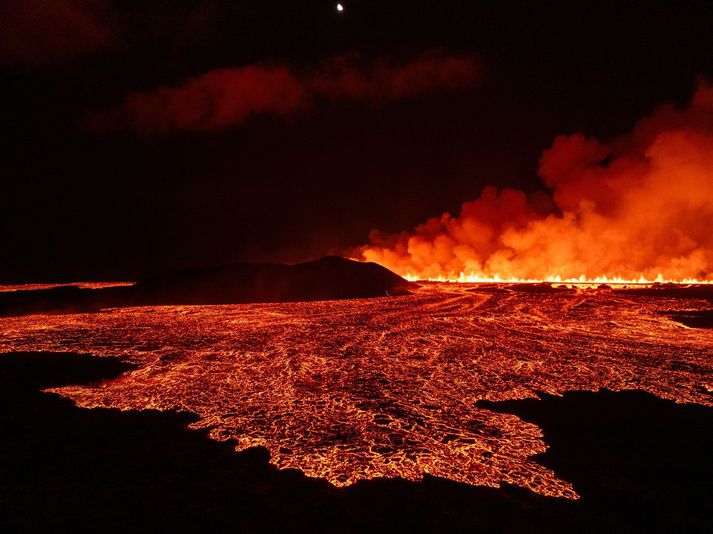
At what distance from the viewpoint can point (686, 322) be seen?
16625mm

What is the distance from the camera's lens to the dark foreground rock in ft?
13.0

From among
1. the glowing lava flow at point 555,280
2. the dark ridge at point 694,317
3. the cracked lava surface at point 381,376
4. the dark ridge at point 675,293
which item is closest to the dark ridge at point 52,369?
the cracked lava surface at point 381,376

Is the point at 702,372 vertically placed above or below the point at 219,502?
above

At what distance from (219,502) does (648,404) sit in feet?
23.8

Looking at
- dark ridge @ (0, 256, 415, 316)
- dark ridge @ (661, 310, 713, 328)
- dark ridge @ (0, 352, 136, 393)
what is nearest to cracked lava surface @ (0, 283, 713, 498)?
dark ridge @ (0, 352, 136, 393)

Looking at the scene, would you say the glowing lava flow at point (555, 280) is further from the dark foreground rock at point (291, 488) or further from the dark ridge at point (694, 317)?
the dark foreground rock at point (291, 488)

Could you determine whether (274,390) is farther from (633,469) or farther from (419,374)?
(633,469)

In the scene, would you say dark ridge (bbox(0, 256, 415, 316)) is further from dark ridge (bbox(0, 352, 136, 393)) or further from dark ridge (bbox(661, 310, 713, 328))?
dark ridge (bbox(661, 310, 713, 328))

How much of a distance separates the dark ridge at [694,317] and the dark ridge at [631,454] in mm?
11499

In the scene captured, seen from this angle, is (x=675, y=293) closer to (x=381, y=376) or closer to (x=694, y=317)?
(x=694, y=317)

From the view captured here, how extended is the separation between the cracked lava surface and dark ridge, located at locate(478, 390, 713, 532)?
0.33 m

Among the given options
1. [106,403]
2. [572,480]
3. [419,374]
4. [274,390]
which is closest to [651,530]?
[572,480]

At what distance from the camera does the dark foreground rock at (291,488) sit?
3953mm

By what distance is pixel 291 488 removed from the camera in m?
4.54
